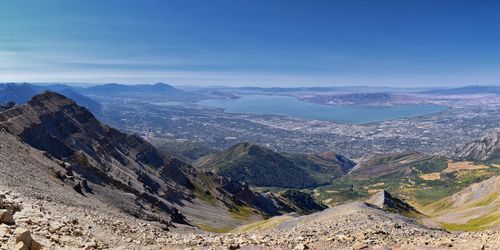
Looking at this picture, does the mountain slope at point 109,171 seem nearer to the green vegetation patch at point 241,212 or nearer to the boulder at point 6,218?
the green vegetation patch at point 241,212

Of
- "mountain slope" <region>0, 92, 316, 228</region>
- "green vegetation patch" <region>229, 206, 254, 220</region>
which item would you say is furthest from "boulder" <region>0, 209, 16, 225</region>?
"green vegetation patch" <region>229, 206, 254, 220</region>

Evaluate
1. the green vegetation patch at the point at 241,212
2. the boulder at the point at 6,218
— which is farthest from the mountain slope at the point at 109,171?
the boulder at the point at 6,218

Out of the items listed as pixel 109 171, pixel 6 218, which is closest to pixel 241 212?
pixel 109 171

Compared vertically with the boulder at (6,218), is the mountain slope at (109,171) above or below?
below

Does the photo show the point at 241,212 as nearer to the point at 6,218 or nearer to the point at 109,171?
the point at 109,171

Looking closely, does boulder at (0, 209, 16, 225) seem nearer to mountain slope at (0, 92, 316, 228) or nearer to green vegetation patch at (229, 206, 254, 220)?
mountain slope at (0, 92, 316, 228)

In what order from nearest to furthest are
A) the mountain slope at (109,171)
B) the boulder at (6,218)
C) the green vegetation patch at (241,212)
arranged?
the boulder at (6,218), the mountain slope at (109,171), the green vegetation patch at (241,212)

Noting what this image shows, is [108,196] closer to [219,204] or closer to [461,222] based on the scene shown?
[219,204]

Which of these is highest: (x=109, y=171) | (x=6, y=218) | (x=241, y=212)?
(x=6, y=218)

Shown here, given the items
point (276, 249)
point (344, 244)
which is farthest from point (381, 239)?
point (276, 249)
